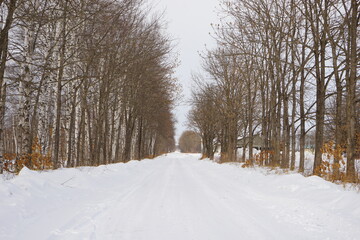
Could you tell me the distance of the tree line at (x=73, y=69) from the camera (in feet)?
26.5

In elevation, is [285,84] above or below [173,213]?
above

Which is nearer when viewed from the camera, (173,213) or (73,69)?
(173,213)

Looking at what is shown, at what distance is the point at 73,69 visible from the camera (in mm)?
16922

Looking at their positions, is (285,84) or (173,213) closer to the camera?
(173,213)

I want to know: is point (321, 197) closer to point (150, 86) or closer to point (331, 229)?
point (331, 229)

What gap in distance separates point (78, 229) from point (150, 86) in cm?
1835

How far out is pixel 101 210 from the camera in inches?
203

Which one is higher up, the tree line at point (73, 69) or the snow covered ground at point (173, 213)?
the tree line at point (73, 69)

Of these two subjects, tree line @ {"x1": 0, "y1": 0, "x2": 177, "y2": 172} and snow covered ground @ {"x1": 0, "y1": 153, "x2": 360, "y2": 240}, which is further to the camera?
tree line @ {"x1": 0, "y1": 0, "x2": 177, "y2": 172}

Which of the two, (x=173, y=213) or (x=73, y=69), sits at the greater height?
(x=73, y=69)

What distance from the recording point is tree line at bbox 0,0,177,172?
318 inches

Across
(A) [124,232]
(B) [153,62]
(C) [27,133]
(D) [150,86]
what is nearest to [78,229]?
(A) [124,232]

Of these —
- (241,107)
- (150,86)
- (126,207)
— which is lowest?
(126,207)

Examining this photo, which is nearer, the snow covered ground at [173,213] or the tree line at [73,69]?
the snow covered ground at [173,213]
